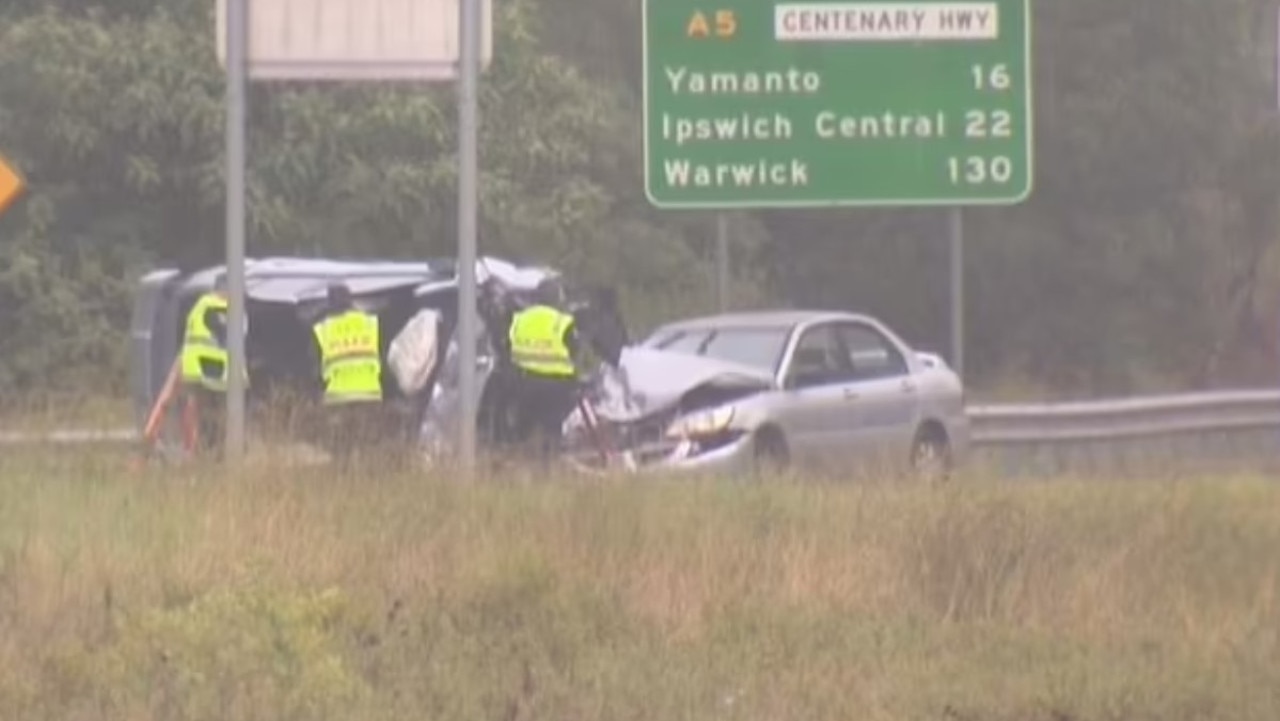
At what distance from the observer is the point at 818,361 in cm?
2088

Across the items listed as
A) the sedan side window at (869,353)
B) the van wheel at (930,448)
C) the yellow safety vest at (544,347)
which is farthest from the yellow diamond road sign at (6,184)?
the sedan side window at (869,353)

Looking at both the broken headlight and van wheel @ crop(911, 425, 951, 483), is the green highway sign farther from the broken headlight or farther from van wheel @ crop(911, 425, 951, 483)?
the broken headlight

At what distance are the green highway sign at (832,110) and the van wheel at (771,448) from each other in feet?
8.64

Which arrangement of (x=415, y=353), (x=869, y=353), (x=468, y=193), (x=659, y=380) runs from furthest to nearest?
(x=869, y=353) < (x=659, y=380) < (x=415, y=353) < (x=468, y=193)

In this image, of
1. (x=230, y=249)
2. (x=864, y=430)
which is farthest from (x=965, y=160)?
(x=230, y=249)

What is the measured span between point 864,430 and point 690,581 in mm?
8977

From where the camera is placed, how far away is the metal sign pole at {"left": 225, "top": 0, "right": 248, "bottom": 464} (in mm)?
15906

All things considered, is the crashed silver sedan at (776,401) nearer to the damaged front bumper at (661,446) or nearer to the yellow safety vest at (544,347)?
the damaged front bumper at (661,446)

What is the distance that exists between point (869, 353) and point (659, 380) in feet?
8.11

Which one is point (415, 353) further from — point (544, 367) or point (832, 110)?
point (832, 110)

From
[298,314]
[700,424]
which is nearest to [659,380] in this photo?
[700,424]

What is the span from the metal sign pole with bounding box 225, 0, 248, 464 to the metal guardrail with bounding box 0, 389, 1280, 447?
7.92 meters

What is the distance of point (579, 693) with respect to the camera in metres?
10.2

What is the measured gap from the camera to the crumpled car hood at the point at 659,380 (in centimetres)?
1920
